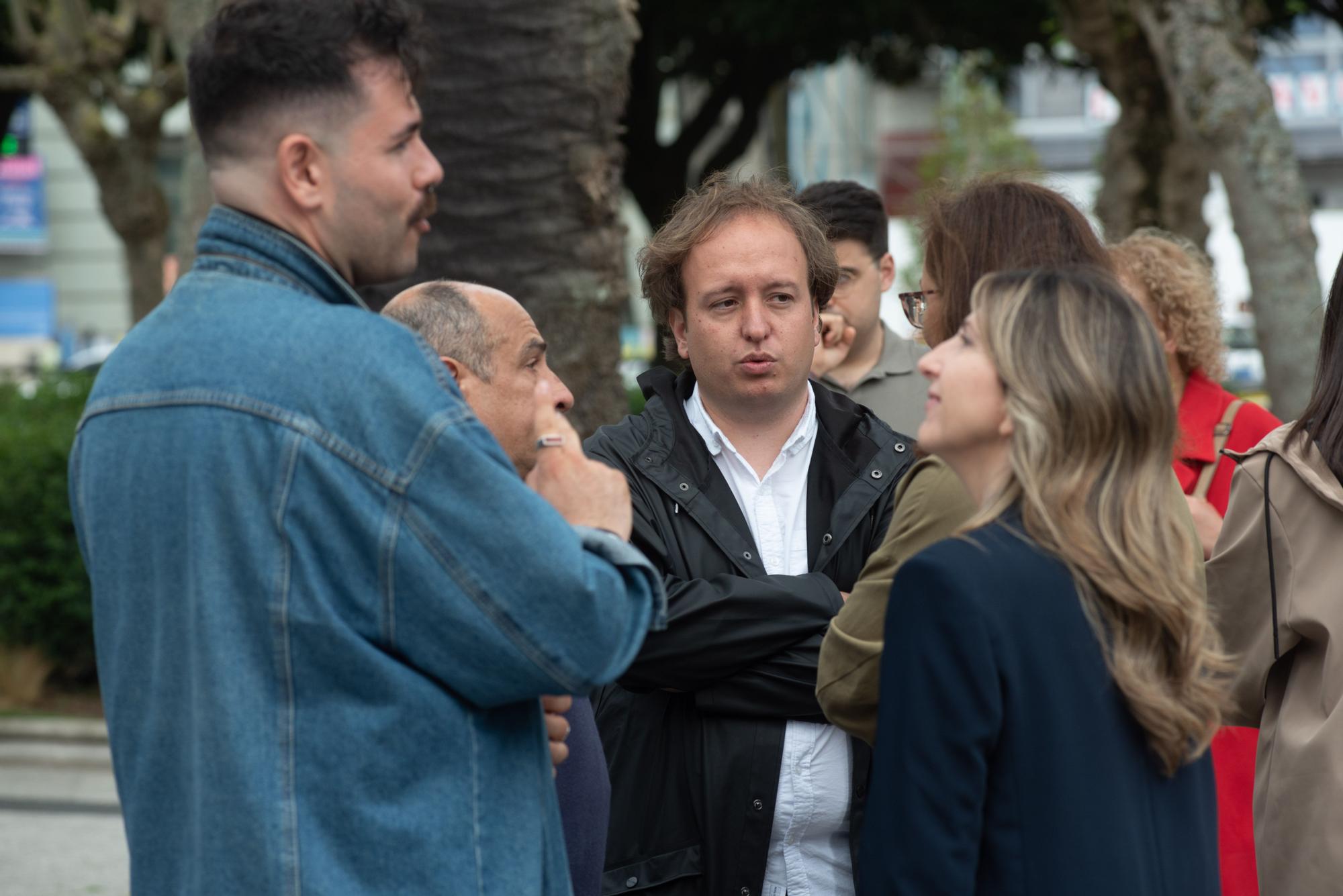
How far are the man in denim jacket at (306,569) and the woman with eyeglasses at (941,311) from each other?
0.51 meters

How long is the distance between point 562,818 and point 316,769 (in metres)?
0.87

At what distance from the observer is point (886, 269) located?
5.10 meters

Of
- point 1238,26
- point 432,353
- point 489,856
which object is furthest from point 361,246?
point 1238,26

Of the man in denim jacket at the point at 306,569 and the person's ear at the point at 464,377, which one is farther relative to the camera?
the person's ear at the point at 464,377

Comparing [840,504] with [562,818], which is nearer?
[562,818]

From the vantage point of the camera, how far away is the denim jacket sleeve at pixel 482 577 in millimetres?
1728

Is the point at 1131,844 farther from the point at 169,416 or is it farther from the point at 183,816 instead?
the point at 169,416

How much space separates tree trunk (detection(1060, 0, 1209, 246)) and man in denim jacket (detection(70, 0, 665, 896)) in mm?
8306

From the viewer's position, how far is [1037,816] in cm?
197

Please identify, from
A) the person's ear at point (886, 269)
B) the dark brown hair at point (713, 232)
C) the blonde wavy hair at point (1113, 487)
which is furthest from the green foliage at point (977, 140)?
the blonde wavy hair at point (1113, 487)

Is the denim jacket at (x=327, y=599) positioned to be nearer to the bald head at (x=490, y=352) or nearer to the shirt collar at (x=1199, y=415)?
the bald head at (x=490, y=352)

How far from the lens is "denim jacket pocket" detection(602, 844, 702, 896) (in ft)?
8.95

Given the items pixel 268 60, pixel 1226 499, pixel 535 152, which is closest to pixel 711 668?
pixel 268 60

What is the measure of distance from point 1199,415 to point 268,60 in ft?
9.41
